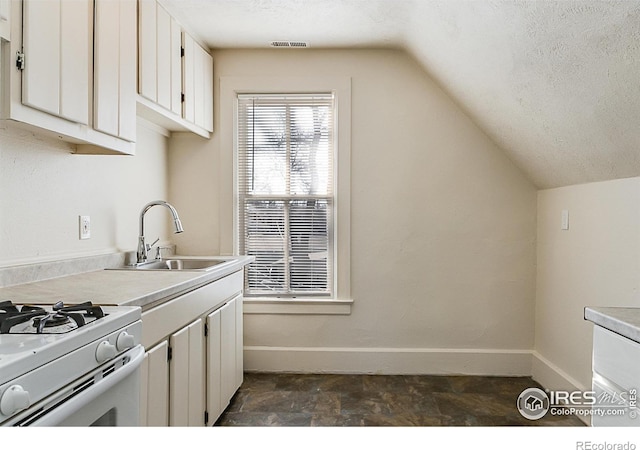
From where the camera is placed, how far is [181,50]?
2.86m

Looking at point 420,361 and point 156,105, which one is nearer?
point 156,105

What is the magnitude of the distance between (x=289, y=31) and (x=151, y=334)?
226 cm

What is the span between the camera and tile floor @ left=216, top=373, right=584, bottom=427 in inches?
105

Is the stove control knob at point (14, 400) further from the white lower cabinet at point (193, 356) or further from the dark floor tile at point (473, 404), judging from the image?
the dark floor tile at point (473, 404)

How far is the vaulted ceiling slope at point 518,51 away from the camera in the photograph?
1.78 meters

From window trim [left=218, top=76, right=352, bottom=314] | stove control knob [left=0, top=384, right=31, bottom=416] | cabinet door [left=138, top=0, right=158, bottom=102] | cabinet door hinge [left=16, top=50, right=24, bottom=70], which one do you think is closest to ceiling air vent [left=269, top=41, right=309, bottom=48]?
window trim [left=218, top=76, right=352, bottom=314]

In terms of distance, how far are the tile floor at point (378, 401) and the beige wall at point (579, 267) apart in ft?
1.03

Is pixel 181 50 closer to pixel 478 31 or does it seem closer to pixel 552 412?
pixel 478 31

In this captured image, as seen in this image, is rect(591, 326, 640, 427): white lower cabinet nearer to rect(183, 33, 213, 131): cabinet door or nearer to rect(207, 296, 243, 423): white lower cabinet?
rect(207, 296, 243, 423): white lower cabinet

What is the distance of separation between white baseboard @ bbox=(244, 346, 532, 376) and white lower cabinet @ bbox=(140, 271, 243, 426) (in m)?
0.51

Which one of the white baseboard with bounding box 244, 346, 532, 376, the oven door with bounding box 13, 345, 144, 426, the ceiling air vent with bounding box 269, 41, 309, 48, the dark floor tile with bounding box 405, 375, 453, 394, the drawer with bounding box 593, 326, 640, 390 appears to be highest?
the ceiling air vent with bounding box 269, 41, 309, 48

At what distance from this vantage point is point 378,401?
2.96 m
